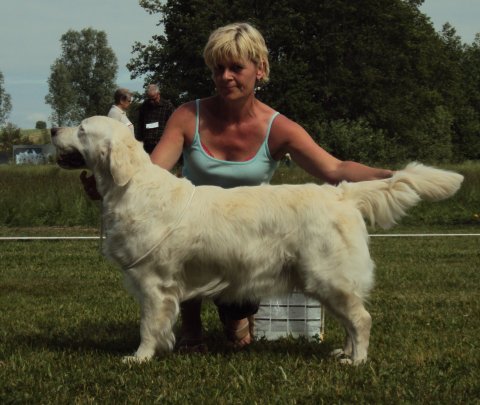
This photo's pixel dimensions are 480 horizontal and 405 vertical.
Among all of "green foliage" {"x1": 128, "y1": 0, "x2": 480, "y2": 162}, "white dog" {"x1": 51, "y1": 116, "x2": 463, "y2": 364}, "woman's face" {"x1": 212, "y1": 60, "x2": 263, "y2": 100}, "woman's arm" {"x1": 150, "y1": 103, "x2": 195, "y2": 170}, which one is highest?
"green foliage" {"x1": 128, "y1": 0, "x2": 480, "y2": 162}

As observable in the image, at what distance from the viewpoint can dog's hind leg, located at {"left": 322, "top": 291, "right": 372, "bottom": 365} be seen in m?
4.02

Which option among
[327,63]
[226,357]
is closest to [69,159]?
[226,357]

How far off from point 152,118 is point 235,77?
6571 millimetres

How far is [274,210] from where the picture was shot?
3.99 metres

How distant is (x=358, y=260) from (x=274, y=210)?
53 cm

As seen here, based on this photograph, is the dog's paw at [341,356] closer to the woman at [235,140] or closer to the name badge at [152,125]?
the woman at [235,140]

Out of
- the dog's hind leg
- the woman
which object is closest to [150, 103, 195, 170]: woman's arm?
the woman

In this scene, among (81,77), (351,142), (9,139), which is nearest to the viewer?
(351,142)

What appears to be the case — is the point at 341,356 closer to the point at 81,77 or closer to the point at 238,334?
the point at 238,334

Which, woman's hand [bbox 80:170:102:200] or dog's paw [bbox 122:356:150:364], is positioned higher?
woman's hand [bbox 80:170:102:200]

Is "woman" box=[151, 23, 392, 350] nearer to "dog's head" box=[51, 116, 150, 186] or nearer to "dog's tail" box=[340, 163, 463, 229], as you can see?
"dog's tail" box=[340, 163, 463, 229]

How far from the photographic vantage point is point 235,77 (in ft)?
14.6

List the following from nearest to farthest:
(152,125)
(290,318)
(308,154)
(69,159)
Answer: (69,159)
(308,154)
(290,318)
(152,125)

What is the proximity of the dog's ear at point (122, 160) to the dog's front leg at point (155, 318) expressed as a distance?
0.62 meters
